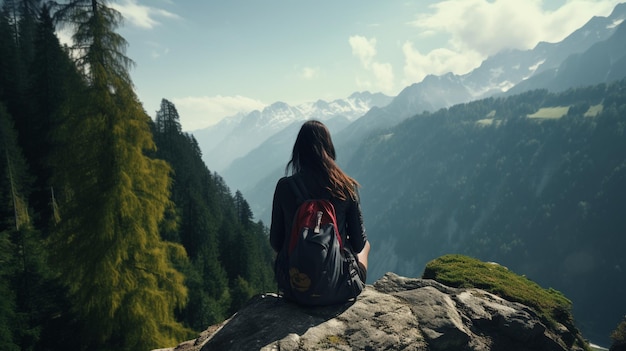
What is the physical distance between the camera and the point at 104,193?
41.0 ft

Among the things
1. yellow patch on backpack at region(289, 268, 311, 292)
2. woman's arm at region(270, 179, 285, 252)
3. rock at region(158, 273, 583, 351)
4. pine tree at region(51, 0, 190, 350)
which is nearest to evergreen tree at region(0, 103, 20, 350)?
pine tree at region(51, 0, 190, 350)

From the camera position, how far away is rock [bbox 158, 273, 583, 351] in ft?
14.0

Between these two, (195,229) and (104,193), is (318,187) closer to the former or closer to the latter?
(104,193)

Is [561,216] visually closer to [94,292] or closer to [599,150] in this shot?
[599,150]

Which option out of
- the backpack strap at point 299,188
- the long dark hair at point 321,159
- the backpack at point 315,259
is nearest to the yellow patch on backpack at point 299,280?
the backpack at point 315,259

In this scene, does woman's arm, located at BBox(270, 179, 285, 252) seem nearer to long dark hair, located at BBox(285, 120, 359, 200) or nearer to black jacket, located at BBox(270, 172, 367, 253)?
black jacket, located at BBox(270, 172, 367, 253)

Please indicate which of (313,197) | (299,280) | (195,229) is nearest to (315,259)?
(299,280)

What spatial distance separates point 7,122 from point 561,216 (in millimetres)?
225036

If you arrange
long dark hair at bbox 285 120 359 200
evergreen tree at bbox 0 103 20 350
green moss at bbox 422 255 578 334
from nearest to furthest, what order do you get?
long dark hair at bbox 285 120 359 200 → green moss at bbox 422 255 578 334 → evergreen tree at bbox 0 103 20 350

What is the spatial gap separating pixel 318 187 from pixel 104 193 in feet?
36.6

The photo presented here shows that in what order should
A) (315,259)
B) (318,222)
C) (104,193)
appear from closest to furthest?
(315,259) → (318,222) → (104,193)

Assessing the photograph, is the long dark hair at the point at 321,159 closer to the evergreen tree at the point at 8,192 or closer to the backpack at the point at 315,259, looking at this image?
the backpack at the point at 315,259

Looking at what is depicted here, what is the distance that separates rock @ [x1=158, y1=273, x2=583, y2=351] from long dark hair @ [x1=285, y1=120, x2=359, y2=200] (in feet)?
5.53

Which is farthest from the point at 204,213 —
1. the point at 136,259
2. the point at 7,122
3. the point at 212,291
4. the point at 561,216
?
the point at 561,216
